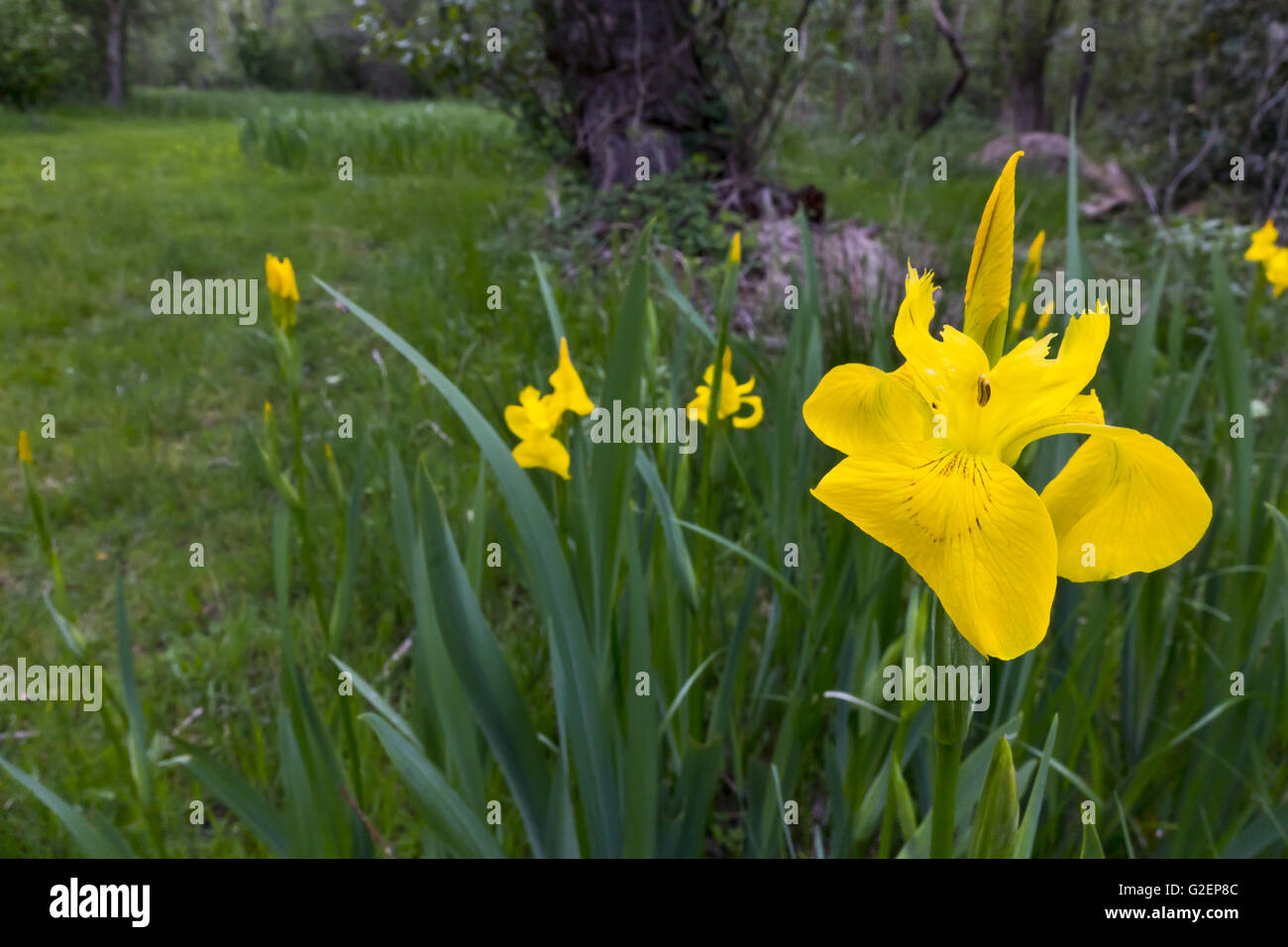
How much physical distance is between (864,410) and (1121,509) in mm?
138

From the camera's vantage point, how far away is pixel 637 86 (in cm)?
367

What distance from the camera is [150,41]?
24.2ft

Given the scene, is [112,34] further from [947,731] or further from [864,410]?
[947,731]

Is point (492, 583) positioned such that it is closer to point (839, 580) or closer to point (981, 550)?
point (839, 580)

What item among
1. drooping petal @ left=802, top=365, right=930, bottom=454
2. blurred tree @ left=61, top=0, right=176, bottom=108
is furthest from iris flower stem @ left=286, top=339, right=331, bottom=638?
blurred tree @ left=61, top=0, right=176, bottom=108

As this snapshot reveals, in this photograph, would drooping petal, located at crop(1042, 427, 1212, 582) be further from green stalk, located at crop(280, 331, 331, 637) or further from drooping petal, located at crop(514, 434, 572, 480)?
green stalk, located at crop(280, 331, 331, 637)

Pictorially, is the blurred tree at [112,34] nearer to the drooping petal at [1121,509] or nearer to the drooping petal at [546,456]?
the drooping petal at [546,456]

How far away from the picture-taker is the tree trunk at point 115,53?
668 centimetres

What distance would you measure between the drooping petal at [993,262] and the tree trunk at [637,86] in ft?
11.0

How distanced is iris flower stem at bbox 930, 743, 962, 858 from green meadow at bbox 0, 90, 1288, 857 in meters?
0.02

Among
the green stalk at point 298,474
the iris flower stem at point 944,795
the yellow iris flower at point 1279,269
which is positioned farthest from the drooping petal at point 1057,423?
the yellow iris flower at point 1279,269

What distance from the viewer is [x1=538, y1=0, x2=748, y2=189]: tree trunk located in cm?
362

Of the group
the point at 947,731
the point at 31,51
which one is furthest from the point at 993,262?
the point at 31,51
